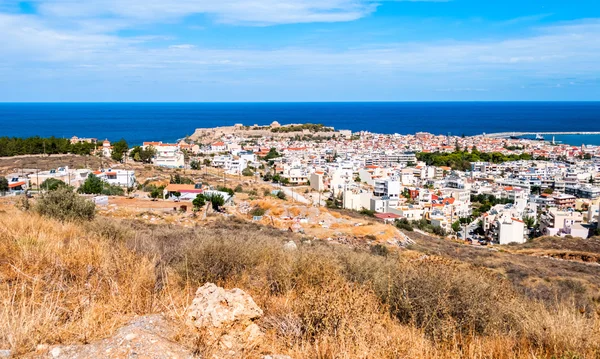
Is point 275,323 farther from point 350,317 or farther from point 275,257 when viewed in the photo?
point 275,257

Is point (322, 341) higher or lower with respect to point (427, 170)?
higher

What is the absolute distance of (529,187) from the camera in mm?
52406

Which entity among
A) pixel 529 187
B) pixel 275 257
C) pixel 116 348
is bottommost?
pixel 529 187

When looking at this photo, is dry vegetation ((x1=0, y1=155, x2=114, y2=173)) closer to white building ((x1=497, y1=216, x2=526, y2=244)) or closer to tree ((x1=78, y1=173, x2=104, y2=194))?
tree ((x1=78, y1=173, x2=104, y2=194))

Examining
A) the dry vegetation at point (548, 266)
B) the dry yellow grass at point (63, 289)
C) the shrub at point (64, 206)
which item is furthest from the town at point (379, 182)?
the dry yellow grass at point (63, 289)

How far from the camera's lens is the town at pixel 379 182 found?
2808 centimetres

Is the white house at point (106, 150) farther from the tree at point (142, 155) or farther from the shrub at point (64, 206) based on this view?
the shrub at point (64, 206)

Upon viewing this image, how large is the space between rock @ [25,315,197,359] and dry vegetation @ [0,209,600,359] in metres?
0.11

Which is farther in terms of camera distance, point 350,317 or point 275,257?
point 275,257

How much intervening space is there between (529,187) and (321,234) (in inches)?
1681

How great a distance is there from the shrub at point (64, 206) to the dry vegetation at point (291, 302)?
1.96 metres

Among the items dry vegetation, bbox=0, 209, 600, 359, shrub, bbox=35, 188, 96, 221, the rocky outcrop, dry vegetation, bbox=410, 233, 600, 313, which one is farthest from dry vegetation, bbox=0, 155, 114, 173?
the rocky outcrop

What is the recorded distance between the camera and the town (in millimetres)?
28078

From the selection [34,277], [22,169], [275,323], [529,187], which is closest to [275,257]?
[275,323]
